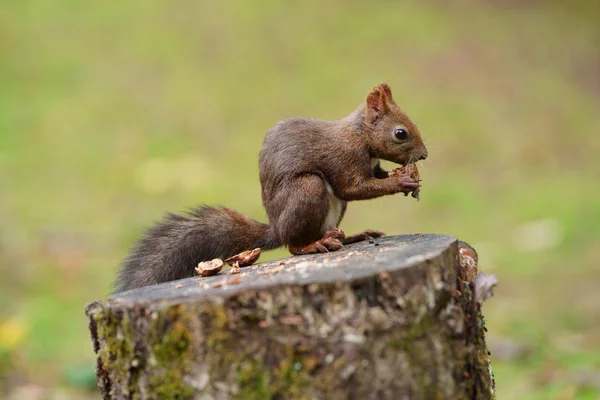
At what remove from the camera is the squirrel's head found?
9.88 feet

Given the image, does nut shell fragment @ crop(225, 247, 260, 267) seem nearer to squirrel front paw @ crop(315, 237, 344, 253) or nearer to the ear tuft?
squirrel front paw @ crop(315, 237, 344, 253)

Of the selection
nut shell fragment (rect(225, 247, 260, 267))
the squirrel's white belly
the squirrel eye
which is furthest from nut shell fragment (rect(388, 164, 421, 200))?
nut shell fragment (rect(225, 247, 260, 267))

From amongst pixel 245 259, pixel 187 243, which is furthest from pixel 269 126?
pixel 245 259

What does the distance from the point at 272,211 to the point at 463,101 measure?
23.7ft

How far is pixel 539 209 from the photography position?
23.7 ft

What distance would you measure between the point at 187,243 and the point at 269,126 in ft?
20.6

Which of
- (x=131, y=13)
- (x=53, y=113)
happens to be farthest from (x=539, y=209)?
(x=131, y=13)

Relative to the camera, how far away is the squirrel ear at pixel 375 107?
3.01 m

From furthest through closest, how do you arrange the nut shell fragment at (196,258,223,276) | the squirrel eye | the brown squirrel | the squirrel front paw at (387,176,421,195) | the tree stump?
the squirrel eye, the squirrel front paw at (387,176,421,195), the brown squirrel, the nut shell fragment at (196,258,223,276), the tree stump

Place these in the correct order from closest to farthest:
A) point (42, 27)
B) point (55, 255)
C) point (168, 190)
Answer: point (55, 255) → point (168, 190) → point (42, 27)

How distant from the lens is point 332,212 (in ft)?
9.71

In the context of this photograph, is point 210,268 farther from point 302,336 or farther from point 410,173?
point 410,173

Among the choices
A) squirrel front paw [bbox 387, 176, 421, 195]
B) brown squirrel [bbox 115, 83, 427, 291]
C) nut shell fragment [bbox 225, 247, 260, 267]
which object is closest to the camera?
nut shell fragment [bbox 225, 247, 260, 267]

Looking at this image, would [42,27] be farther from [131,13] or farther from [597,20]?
[597,20]
